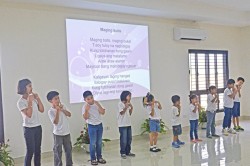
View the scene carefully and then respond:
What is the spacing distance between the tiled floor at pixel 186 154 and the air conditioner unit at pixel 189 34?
7.92 feet

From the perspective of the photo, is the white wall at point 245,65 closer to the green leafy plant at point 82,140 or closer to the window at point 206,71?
the window at point 206,71

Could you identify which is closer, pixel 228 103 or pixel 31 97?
pixel 31 97

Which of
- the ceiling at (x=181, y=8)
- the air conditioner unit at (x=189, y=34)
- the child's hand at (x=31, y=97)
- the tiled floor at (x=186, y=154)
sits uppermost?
the ceiling at (x=181, y=8)

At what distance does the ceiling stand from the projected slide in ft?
1.27

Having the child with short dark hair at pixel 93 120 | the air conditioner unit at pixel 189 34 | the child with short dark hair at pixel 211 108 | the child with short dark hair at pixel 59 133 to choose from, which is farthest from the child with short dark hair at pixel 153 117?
the air conditioner unit at pixel 189 34

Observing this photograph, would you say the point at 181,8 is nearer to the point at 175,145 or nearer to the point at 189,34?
the point at 189,34

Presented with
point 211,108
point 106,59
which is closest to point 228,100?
point 211,108

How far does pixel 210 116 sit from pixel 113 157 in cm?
230

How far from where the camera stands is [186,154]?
523cm

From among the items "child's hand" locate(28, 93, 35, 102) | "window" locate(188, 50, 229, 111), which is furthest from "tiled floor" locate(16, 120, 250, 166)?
"window" locate(188, 50, 229, 111)

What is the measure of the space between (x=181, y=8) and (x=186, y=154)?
311 centimetres

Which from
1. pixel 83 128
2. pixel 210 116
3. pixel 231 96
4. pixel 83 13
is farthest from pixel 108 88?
pixel 231 96

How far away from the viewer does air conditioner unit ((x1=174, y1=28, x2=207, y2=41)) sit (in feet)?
24.4

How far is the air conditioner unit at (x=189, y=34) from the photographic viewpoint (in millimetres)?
7438
